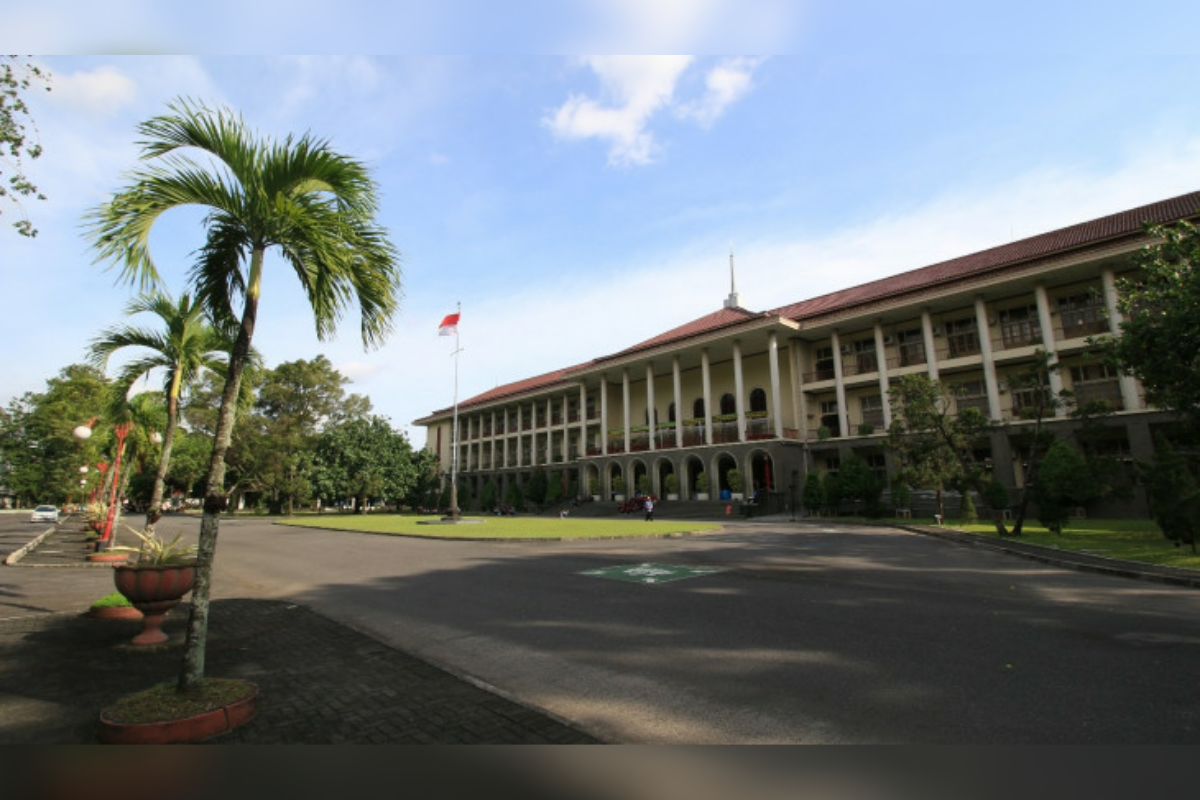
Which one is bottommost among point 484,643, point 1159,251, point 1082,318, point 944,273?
point 484,643

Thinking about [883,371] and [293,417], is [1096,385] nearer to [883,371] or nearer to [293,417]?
[883,371]

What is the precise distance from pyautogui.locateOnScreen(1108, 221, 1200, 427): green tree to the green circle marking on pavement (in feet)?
35.7

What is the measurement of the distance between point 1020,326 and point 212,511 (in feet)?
123

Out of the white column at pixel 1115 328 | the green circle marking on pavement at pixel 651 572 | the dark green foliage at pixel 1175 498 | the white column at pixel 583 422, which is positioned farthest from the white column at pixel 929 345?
the green circle marking on pavement at pixel 651 572

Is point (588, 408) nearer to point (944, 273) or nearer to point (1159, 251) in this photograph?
point (944, 273)

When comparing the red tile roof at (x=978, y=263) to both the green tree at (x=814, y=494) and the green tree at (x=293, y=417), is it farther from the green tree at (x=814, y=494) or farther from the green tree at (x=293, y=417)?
the green tree at (x=293, y=417)

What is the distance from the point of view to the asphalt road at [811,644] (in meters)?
3.88

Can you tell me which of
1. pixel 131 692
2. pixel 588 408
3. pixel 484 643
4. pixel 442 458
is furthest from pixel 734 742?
pixel 442 458

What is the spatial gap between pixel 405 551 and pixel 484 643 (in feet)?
37.8

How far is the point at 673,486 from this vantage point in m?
39.1

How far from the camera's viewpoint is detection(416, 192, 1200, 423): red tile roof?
27.6 m

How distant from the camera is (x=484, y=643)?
6254 mm

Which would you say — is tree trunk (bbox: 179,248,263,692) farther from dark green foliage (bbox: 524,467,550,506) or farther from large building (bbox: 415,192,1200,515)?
dark green foliage (bbox: 524,467,550,506)

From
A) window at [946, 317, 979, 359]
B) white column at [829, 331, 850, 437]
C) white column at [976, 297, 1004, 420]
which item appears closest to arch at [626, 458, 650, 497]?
white column at [829, 331, 850, 437]
